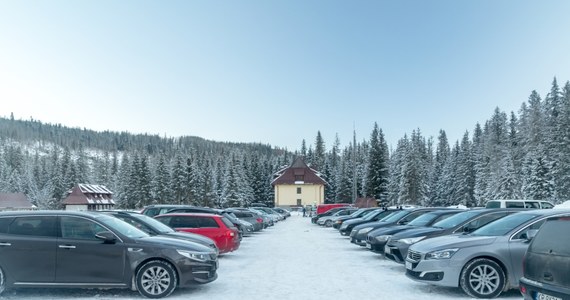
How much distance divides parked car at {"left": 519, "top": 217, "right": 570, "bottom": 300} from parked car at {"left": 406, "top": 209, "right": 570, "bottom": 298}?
3.07m

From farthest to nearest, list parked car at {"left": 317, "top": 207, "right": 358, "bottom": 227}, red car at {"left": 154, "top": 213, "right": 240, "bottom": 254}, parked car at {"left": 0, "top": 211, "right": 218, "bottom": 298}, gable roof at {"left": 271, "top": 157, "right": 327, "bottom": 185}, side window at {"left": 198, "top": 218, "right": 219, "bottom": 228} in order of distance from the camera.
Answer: gable roof at {"left": 271, "top": 157, "right": 327, "bottom": 185} → parked car at {"left": 317, "top": 207, "right": 358, "bottom": 227} → side window at {"left": 198, "top": 218, "right": 219, "bottom": 228} → red car at {"left": 154, "top": 213, "right": 240, "bottom": 254} → parked car at {"left": 0, "top": 211, "right": 218, "bottom": 298}

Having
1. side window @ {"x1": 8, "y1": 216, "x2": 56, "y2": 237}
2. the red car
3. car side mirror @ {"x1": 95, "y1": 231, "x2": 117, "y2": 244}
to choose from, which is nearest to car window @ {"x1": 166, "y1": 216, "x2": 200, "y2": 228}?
the red car

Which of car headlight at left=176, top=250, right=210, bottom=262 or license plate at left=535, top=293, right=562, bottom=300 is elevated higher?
car headlight at left=176, top=250, right=210, bottom=262

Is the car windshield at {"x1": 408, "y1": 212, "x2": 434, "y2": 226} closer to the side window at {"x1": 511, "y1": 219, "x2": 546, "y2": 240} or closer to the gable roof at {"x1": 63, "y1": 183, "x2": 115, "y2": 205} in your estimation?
the side window at {"x1": 511, "y1": 219, "x2": 546, "y2": 240}

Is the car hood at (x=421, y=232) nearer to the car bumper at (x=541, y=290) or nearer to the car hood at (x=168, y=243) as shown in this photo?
the car hood at (x=168, y=243)

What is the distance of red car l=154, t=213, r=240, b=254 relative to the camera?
51.4 feet

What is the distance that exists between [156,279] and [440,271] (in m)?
5.36

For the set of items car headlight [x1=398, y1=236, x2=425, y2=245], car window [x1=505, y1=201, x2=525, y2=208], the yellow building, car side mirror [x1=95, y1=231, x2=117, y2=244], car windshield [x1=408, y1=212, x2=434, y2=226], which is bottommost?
car headlight [x1=398, y1=236, x2=425, y2=245]

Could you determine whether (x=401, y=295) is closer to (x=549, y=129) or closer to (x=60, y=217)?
(x=60, y=217)

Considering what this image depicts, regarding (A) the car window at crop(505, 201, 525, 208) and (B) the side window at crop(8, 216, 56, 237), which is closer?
(B) the side window at crop(8, 216, 56, 237)

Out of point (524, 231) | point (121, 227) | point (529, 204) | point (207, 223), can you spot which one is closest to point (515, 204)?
point (529, 204)

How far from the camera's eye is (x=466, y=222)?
11.9 metres

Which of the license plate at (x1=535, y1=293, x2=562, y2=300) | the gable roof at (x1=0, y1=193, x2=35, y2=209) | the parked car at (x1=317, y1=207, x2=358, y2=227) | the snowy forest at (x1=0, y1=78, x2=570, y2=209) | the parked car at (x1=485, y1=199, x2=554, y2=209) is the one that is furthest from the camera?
the gable roof at (x1=0, y1=193, x2=35, y2=209)

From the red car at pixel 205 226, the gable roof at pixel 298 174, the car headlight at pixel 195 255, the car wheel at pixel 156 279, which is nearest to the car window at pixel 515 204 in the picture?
the red car at pixel 205 226
